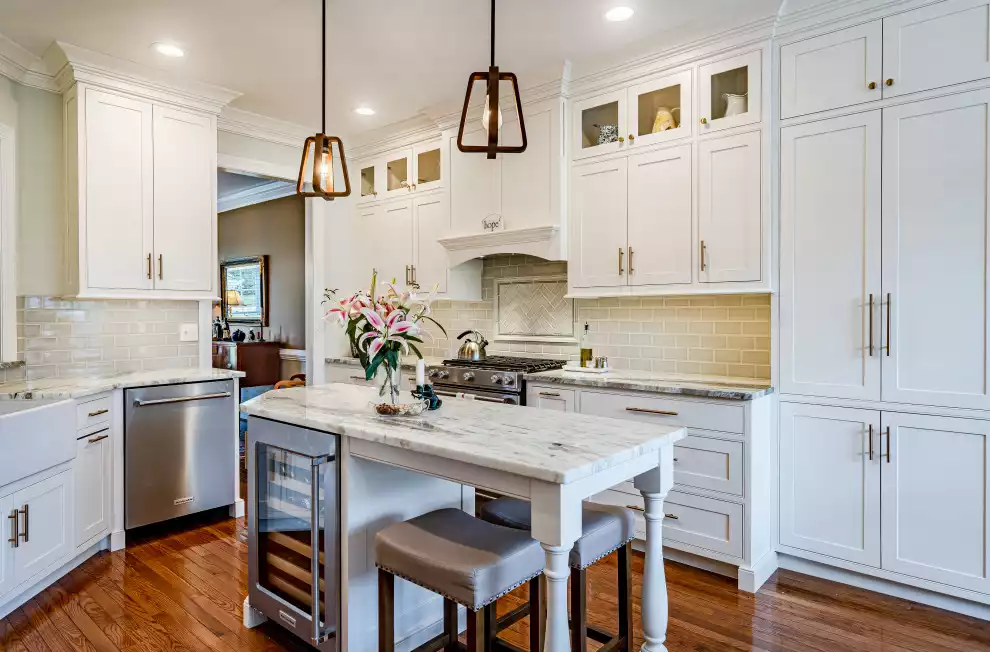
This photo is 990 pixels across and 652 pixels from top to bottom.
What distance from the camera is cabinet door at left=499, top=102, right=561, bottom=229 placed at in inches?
149

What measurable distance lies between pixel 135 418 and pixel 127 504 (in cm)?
48

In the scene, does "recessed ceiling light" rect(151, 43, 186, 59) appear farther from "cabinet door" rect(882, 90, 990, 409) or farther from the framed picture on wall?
"cabinet door" rect(882, 90, 990, 409)

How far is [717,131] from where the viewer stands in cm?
317

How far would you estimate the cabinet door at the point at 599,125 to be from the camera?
3.55 m

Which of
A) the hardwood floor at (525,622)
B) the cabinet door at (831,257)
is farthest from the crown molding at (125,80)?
the cabinet door at (831,257)

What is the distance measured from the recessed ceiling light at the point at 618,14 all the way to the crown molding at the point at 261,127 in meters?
2.78

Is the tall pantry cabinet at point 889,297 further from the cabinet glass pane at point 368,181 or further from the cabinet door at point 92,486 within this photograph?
the cabinet door at point 92,486

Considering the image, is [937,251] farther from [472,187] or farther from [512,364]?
[472,187]

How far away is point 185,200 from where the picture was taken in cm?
395

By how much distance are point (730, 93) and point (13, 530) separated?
394cm

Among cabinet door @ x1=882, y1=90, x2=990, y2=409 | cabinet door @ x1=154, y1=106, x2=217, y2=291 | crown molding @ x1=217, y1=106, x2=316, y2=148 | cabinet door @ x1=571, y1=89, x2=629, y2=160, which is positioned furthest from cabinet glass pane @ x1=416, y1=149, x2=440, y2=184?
cabinet door @ x1=882, y1=90, x2=990, y2=409

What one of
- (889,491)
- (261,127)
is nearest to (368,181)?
(261,127)

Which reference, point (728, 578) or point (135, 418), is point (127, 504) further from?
point (728, 578)

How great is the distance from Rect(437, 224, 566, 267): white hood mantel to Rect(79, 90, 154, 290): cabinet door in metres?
1.93
